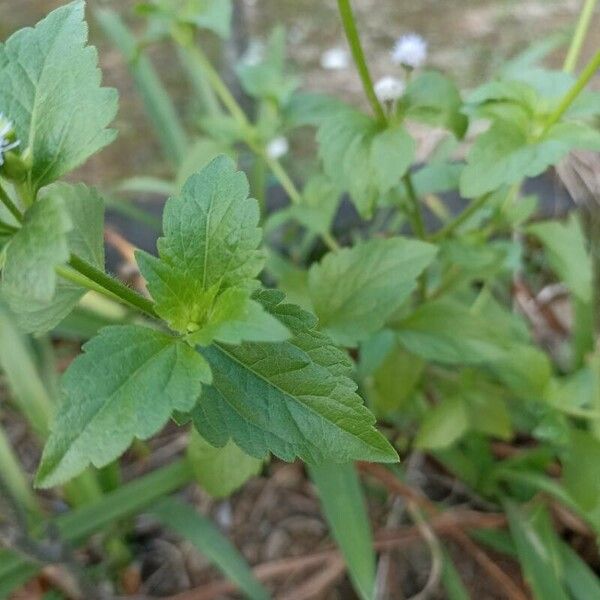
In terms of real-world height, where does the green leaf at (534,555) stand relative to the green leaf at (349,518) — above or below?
below

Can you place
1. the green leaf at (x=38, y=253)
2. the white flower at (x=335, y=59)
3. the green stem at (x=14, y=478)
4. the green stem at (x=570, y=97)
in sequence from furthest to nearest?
1. the white flower at (x=335, y=59)
2. the green stem at (x=14, y=478)
3. the green stem at (x=570, y=97)
4. the green leaf at (x=38, y=253)

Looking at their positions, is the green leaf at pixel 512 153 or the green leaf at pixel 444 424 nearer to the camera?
the green leaf at pixel 512 153

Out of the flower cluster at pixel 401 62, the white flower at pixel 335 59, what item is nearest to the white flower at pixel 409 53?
the flower cluster at pixel 401 62

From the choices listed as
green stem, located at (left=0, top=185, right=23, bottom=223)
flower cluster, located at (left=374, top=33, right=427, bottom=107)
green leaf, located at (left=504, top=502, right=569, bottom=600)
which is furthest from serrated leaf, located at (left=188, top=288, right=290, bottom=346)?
green leaf, located at (left=504, top=502, right=569, bottom=600)

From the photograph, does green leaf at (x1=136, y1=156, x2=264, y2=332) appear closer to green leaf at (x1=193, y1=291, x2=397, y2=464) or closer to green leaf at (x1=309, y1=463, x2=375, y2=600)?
green leaf at (x1=193, y1=291, x2=397, y2=464)

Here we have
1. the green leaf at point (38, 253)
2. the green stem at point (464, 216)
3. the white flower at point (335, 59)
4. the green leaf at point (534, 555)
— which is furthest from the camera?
the white flower at point (335, 59)

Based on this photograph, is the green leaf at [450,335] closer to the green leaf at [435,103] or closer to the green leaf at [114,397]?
the green leaf at [435,103]

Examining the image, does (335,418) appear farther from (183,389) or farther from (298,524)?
(298,524)
